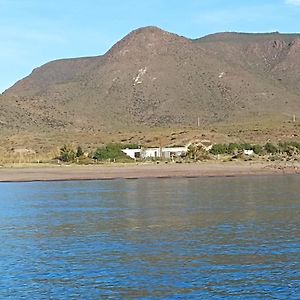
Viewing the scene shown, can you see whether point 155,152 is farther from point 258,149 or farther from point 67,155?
point 258,149

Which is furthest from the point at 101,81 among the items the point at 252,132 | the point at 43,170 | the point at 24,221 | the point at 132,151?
the point at 24,221

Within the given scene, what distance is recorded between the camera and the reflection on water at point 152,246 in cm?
1772

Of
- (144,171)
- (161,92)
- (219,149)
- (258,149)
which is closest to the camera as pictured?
(144,171)

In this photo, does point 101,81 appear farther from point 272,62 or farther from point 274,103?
point 272,62

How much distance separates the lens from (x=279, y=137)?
335 ft

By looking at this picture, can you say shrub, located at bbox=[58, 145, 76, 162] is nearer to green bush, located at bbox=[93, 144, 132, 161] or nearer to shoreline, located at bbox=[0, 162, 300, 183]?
green bush, located at bbox=[93, 144, 132, 161]

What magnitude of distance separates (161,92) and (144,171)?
75.5m

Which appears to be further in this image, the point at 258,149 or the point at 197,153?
the point at 258,149

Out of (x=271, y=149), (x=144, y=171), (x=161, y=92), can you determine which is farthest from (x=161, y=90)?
(x=144, y=171)

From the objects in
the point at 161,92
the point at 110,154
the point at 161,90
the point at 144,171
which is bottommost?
the point at 144,171

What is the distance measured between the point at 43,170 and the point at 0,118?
5197 centimetres

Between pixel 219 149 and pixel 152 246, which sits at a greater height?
pixel 219 149

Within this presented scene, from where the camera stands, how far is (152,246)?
23.7 m

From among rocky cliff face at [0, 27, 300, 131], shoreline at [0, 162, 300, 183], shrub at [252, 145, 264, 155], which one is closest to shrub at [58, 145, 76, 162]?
shoreline at [0, 162, 300, 183]
